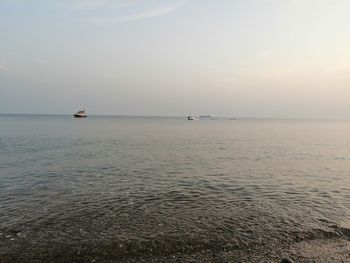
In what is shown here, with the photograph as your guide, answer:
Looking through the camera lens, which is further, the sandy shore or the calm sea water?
the calm sea water

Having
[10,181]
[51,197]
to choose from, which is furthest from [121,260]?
Answer: [10,181]

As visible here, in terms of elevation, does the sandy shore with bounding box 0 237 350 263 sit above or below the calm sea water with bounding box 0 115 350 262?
above

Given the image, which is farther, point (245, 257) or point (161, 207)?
point (161, 207)

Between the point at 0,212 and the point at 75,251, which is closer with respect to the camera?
the point at 75,251

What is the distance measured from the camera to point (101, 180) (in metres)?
27.6

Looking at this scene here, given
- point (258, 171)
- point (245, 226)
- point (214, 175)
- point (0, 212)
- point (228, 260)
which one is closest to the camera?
point (228, 260)

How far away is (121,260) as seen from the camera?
12078mm

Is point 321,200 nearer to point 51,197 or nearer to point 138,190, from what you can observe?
point 138,190

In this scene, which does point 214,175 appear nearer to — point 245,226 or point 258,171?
point 258,171

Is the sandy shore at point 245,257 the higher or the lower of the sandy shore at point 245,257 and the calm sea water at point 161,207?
the higher

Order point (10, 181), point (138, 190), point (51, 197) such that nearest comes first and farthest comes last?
point (51, 197), point (138, 190), point (10, 181)

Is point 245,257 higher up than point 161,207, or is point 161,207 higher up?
point 245,257

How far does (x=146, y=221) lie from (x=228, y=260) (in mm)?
5914

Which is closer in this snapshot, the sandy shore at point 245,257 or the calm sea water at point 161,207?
the sandy shore at point 245,257
